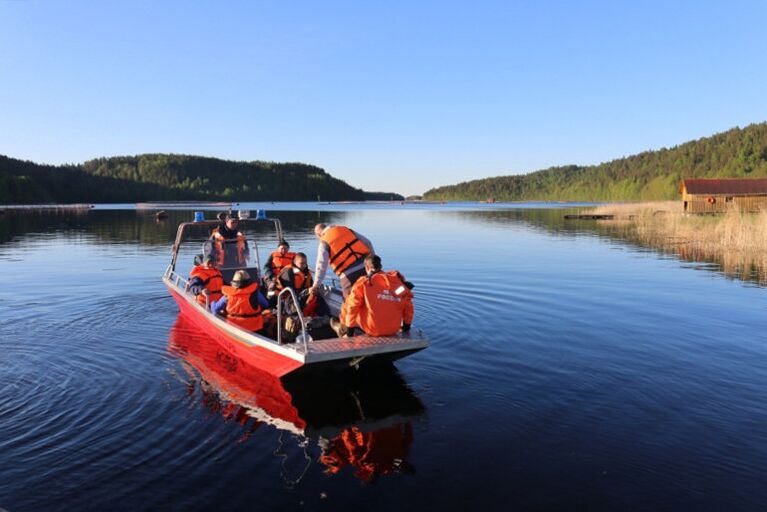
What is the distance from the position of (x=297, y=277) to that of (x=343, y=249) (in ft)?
7.02

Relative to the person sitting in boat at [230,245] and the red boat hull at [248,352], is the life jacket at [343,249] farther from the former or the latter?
the person sitting in boat at [230,245]

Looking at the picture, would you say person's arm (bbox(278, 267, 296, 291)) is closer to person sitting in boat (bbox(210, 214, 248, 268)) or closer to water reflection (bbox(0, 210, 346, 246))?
person sitting in boat (bbox(210, 214, 248, 268))

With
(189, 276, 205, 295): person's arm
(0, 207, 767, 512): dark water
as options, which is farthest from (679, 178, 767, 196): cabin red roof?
(189, 276, 205, 295): person's arm

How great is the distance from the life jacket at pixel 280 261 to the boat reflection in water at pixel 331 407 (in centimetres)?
273

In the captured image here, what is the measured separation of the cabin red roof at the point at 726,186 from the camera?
61.2 metres

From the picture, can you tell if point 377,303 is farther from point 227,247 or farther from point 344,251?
point 227,247

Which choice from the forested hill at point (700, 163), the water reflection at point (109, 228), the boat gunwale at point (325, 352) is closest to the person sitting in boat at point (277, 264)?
the boat gunwale at point (325, 352)

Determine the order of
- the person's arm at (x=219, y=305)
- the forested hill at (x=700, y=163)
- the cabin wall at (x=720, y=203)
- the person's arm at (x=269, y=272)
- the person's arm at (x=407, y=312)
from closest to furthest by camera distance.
Answer: the person's arm at (x=407, y=312)
the person's arm at (x=219, y=305)
the person's arm at (x=269, y=272)
the cabin wall at (x=720, y=203)
the forested hill at (x=700, y=163)

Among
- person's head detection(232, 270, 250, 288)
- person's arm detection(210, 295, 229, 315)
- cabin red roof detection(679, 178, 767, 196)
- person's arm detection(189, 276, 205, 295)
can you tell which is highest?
cabin red roof detection(679, 178, 767, 196)

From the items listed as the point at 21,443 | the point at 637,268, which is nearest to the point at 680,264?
the point at 637,268

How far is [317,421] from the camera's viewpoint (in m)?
7.60

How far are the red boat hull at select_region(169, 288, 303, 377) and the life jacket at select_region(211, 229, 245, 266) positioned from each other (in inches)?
80.9

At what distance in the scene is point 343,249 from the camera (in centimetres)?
988

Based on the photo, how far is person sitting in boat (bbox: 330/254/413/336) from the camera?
8258mm
